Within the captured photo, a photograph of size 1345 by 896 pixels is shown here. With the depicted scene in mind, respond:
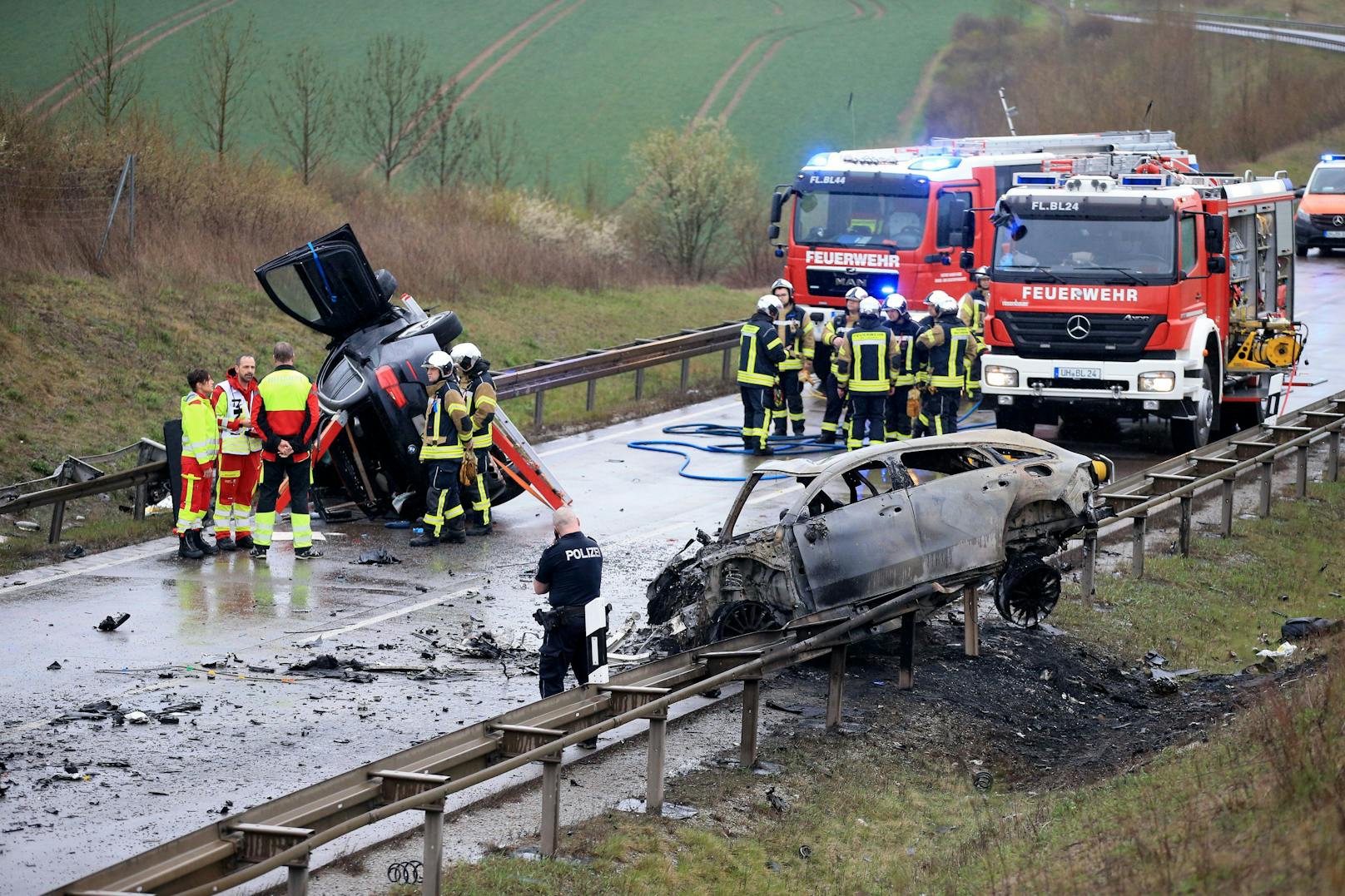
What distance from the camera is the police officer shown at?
924cm

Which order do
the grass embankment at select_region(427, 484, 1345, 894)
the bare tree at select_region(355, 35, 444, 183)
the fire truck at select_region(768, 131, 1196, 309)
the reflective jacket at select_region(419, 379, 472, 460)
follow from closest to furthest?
the grass embankment at select_region(427, 484, 1345, 894) → the reflective jacket at select_region(419, 379, 472, 460) → the fire truck at select_region(768, 131, 1196, 309) → the bare tree at select_region(355, 35, 444, 183)

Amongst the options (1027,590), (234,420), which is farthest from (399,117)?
(1027,590)

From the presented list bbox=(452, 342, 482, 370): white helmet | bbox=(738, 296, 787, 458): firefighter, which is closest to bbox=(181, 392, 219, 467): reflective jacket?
bbox=(452, 342, 482, 370): white helmet

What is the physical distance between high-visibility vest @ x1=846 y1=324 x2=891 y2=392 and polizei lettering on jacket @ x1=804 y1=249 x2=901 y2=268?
4536 mm

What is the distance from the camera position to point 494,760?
773 cm

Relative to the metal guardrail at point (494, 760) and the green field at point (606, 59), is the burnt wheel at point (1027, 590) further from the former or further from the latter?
the green field at point (606, 59)

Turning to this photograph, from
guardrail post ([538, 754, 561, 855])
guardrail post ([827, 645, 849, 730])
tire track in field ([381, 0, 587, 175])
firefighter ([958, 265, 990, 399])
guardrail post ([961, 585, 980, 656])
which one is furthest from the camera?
tire track in field ([381, 0, 587, 175])

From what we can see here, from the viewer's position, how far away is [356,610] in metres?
12.1

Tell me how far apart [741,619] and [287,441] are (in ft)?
16.8

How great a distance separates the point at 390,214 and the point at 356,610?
19.4m

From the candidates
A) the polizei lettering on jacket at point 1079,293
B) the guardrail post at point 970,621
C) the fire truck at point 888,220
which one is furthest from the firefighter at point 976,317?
the guardrail post at point 970,621

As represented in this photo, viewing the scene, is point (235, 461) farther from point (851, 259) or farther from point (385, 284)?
point (851, 259)

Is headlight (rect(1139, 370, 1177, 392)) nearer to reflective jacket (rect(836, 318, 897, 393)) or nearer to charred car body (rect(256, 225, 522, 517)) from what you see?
reflective jacket (rect(836, 318, 897, 393))

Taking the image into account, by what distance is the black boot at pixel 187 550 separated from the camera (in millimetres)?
13672
